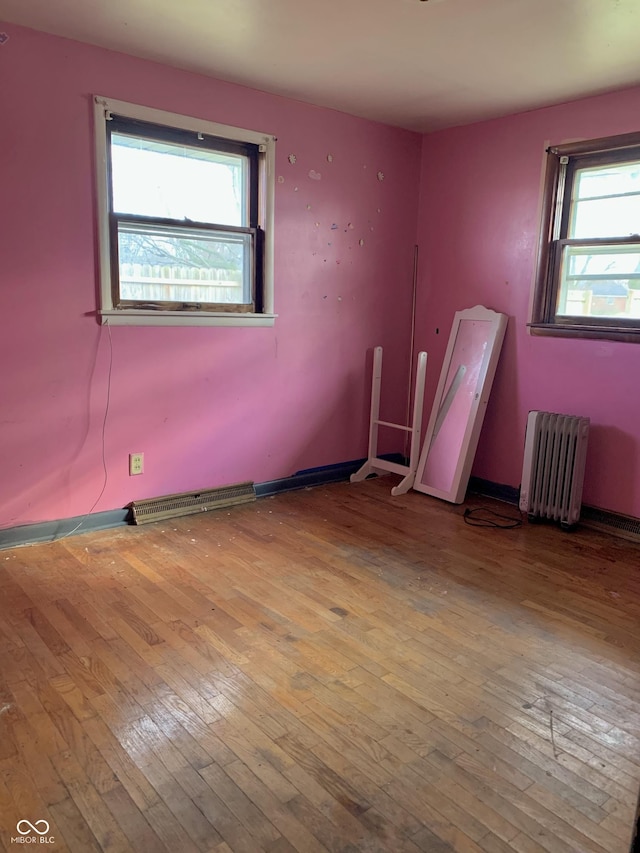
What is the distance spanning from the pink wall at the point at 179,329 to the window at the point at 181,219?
8 centimetres

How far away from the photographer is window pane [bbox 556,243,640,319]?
356 cm

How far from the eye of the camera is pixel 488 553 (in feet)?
11.0

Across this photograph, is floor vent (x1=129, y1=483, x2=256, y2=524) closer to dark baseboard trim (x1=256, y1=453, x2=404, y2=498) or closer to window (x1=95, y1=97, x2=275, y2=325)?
dark baseboard trim (x1=256, y1=453, x2=404, y2=498)

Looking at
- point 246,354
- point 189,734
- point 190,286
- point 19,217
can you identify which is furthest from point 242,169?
point 189,734

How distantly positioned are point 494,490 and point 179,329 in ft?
7.64

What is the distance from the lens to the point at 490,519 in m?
3.89

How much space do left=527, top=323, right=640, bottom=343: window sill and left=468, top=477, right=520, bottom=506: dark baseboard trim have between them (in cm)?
104

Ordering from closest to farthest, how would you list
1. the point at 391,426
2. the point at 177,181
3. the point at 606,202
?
the point at 177,181 < the point at 606,202 < the point at 391,426

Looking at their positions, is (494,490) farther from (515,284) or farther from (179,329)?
(179,329)

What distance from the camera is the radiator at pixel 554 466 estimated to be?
361 cm

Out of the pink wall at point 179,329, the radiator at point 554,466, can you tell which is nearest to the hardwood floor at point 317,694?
the radiator at point 554,466

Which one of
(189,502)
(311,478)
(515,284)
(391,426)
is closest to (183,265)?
(189,502)

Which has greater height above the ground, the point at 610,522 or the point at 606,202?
the point at 606,202

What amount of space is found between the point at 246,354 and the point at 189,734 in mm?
2444
